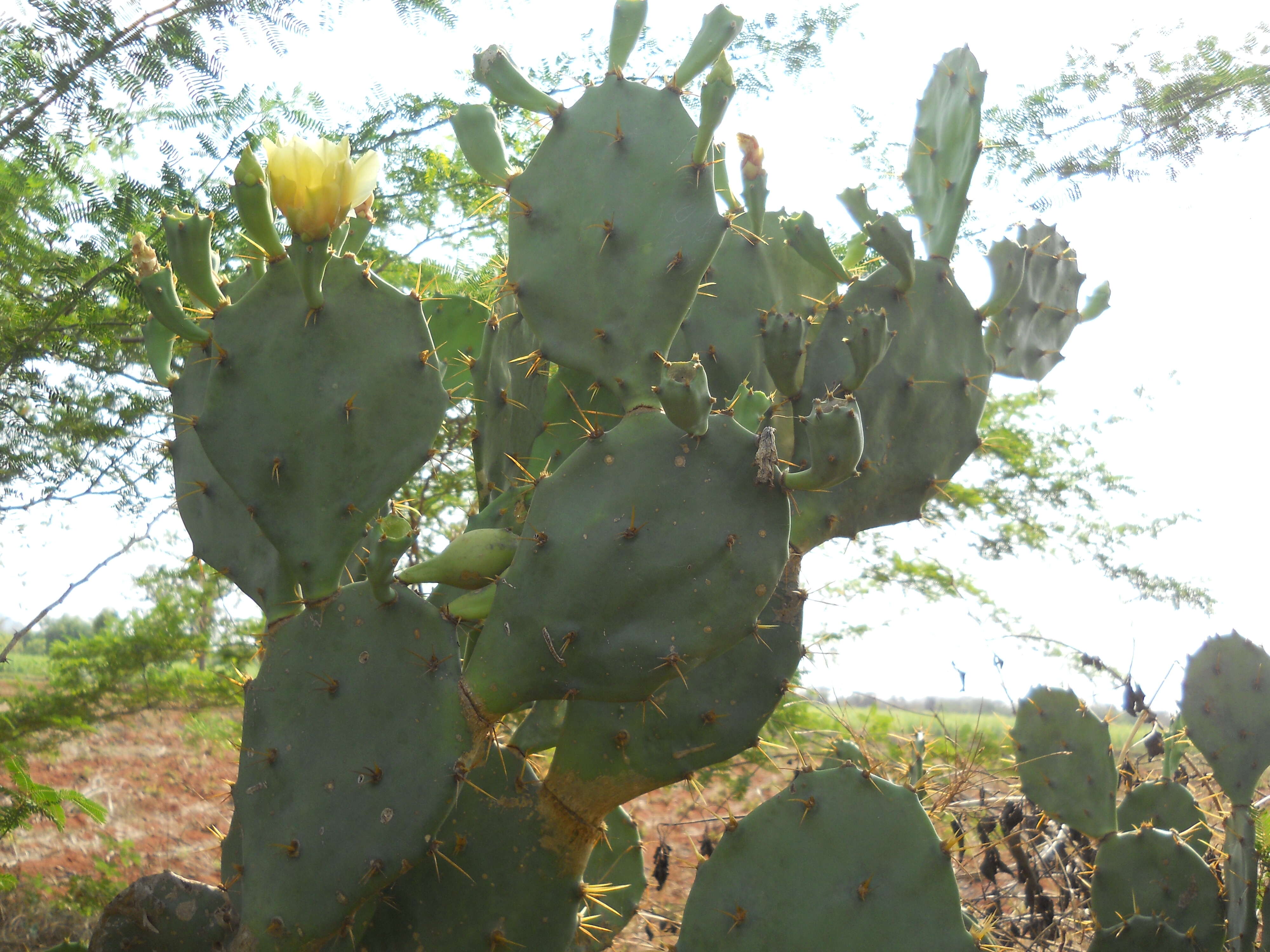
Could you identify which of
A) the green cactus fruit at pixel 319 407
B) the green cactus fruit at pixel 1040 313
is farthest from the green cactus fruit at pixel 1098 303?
the green cactus fruit at pixel 319 407

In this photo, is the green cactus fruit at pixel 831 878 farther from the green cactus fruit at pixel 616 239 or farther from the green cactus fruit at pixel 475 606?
the green cactus fruit at pixel 616 239

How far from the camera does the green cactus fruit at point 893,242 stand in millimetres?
1496

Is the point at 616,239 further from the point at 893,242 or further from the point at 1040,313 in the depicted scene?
the point at 1040,313

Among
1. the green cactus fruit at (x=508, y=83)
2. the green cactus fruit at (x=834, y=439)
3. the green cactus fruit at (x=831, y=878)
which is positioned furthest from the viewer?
the green cactus fruit at (x=508, y=83)

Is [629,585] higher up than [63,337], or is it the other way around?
[63,337]

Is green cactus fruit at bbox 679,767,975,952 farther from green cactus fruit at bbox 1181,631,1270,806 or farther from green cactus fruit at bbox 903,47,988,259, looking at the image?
green cactus fruit at bbox 903,47,988,259

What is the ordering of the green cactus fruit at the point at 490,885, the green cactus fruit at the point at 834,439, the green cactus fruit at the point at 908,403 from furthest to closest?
1. the green cactus fruit at the point at 908,403
2. the green cactus fruit at the point at 490,885
3. the green cactus fruit at the point at 834,439

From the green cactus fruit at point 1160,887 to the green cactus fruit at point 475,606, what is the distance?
50.9 inches

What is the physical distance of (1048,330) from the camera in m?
1.96

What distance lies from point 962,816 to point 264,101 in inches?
122

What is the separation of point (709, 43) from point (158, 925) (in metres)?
1.59

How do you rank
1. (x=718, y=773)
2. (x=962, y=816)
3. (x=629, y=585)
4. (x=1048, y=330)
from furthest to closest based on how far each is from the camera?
(x=718, y=773) → (x=962, y=816) → (x=1048, y=330) → (x=629, y=585)

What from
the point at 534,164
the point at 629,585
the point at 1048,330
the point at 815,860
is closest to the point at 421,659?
the point at 629,585

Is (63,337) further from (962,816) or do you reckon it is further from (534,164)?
(962,816)
